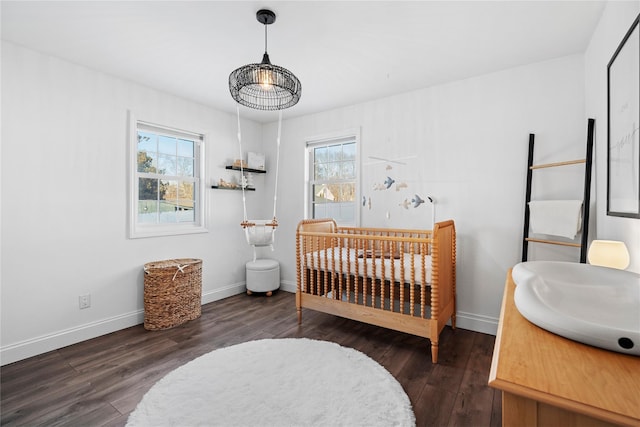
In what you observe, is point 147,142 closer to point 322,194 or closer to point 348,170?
point 322,194

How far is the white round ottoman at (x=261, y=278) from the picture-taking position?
12.0ft

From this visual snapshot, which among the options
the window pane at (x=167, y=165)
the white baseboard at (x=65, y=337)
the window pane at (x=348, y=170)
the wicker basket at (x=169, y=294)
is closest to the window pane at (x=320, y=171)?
the window pane at (x=348, y=170)

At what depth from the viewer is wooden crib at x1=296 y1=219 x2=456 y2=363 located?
216 cm

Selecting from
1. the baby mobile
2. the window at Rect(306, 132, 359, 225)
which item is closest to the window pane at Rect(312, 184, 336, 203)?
the window at Rect(306, 132, 359, 225)

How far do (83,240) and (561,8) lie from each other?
3.84m

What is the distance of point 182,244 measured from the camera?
323cm

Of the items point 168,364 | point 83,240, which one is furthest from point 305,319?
point 83,240

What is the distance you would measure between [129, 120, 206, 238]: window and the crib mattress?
61.2 inches

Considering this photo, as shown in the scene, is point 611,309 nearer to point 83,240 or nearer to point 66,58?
point 83,240

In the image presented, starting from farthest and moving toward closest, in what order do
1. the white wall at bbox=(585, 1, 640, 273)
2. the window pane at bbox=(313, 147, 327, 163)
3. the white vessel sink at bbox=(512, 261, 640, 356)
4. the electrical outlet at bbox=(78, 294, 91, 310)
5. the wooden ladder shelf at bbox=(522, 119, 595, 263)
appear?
the window pane at bbox=(313, 147, 327, 163) → the electrical outlet at bbox=(78, 294, 91, 310) → the wooden ladder shelf at bbox=(522, 119, 595, 263) → the white wall at bbox=(585, 1, 640, 273) → the white vessel sink at bbox=(512, 261, 640, 356)

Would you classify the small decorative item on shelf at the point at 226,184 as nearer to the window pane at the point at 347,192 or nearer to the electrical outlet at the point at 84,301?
the window pane at the point at 347,192

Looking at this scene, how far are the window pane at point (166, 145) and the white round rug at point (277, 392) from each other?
2.17 metres

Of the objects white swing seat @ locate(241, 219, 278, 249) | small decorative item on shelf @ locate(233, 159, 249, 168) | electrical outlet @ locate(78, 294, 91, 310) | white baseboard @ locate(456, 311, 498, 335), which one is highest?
small decorative item on shelf @ locate(233, 159, 249, 168)

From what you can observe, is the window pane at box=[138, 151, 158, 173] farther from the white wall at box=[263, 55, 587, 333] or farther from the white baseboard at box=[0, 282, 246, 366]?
the white wall at box=[263, 55, 587, 333]
